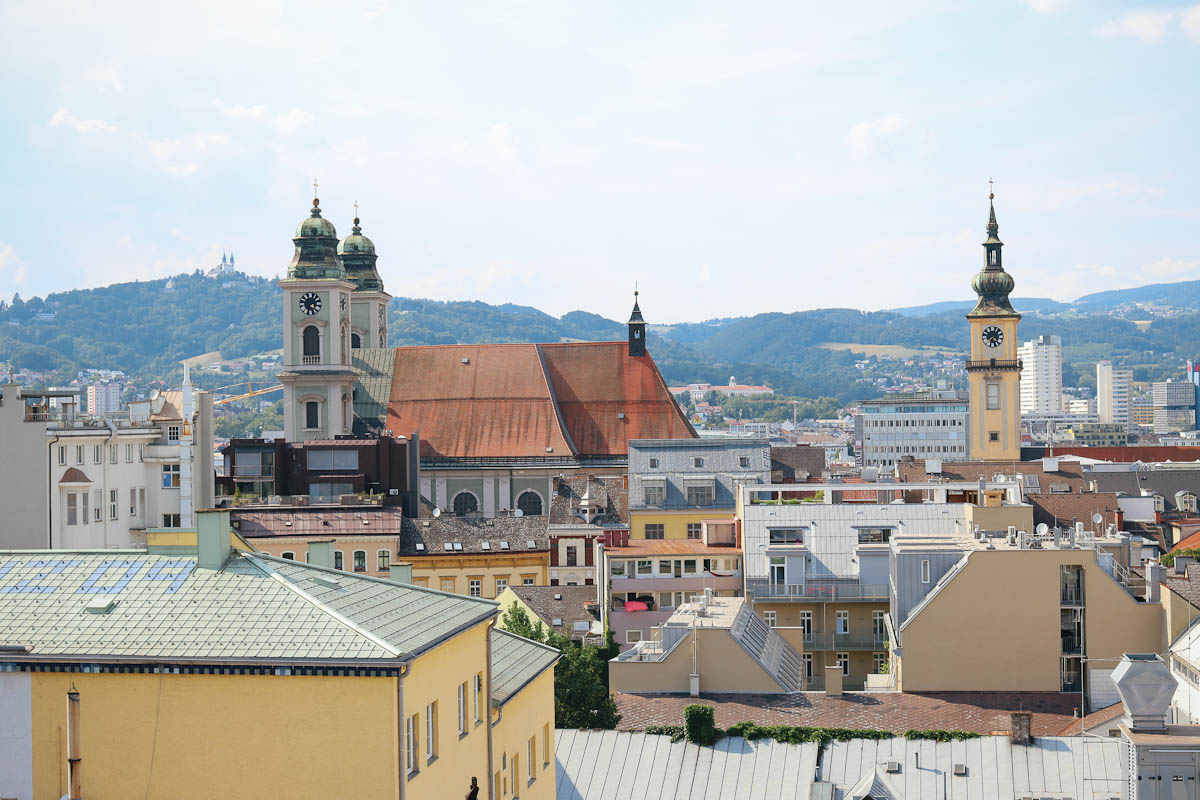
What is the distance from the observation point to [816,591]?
61.8 m

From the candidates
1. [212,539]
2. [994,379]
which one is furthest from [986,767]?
[994,379]

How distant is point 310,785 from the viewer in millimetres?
21438

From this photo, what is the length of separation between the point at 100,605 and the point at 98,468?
52364mm

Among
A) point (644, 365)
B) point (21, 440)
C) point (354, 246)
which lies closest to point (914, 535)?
point (21, 440)

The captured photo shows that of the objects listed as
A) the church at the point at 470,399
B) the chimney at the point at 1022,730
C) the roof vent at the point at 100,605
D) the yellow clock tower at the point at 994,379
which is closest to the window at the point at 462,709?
the roof vent at the point at 100,605

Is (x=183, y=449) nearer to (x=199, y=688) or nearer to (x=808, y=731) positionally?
(x=808, y=731)

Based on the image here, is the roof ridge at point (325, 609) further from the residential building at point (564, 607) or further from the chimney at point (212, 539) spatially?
the residential building at point (564, 607)

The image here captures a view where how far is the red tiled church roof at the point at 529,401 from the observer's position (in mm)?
107188

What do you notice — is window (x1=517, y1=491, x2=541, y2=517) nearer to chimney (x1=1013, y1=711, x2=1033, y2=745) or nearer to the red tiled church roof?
the red tiled church roof

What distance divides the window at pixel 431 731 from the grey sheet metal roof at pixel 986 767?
45.5 feet

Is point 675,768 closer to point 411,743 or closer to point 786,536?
point 411,743

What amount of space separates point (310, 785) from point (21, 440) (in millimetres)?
49029

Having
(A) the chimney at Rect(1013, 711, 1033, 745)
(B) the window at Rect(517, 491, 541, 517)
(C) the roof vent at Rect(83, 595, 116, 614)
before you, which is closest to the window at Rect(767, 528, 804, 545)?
(A) the chimney at Rect(1013, 711, 1033, 745)

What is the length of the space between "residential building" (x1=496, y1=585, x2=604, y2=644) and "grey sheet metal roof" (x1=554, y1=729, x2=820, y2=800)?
18.6 m
